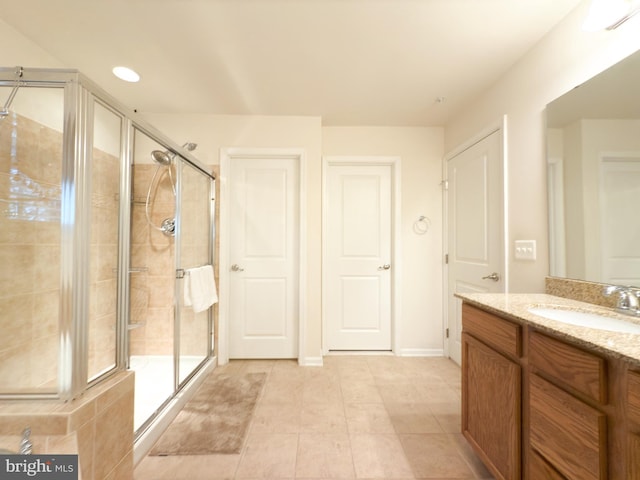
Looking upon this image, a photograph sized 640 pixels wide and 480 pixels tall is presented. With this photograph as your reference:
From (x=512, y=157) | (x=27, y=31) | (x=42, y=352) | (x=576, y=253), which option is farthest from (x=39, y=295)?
(x=512, y=157)

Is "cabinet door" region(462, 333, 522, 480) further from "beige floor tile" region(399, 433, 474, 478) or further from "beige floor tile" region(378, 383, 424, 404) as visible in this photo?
"beige floor tile" region(378, 383, 424, 404)

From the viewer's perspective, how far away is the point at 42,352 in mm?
1171

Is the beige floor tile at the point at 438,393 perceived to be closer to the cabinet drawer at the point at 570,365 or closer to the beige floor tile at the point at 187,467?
the cabinet drawer at the point at 570,365

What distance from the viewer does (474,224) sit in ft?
7.24

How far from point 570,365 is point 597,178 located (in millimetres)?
975

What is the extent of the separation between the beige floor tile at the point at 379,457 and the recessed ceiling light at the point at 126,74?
2.81 metres

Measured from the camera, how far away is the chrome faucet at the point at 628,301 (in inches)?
42.1

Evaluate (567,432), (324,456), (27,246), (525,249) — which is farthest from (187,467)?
(525,249)

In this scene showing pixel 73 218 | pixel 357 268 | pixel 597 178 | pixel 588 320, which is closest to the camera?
pixel 73 218

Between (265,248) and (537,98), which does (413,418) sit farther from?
(537,98)

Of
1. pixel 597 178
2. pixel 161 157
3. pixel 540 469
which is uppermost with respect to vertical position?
pixel 161 157

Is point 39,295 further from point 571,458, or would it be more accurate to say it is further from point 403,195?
point 403,195

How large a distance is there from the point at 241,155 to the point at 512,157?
2.21m

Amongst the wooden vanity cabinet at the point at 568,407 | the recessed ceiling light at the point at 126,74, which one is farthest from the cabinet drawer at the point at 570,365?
the recessed ceiling light at the point at 126,74
